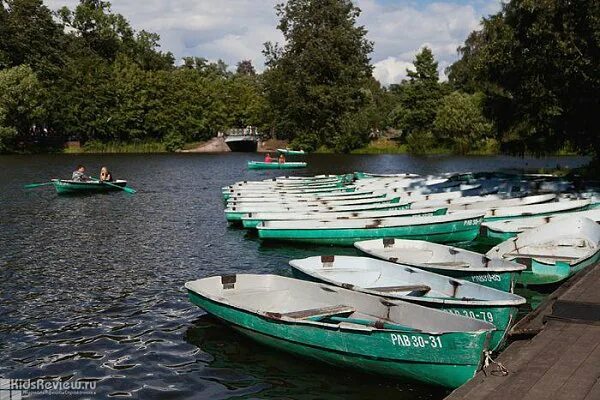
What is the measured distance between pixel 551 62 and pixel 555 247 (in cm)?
983

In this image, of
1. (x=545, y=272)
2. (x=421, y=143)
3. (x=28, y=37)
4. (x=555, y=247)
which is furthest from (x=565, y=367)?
(x=28, y=37)

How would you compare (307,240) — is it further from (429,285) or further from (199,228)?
(429,285)

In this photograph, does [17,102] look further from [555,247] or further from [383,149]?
[555,247]

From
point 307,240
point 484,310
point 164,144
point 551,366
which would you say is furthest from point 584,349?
point 164,144

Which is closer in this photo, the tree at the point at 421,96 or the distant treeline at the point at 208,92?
the distant treeline at the point at 208,92

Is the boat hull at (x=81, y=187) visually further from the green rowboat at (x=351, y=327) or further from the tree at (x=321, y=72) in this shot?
the tree at (x=321, y=72)

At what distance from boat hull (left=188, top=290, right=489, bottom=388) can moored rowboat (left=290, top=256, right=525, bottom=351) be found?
768 mm

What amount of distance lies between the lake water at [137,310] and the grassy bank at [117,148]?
61059 millimetres

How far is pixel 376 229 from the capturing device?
803 inches

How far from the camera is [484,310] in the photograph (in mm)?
10328

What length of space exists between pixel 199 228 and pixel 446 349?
58.5ft

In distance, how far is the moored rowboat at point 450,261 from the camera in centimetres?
1310

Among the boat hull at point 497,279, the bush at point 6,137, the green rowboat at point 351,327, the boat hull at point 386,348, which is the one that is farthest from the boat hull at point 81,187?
the bush at point 6,137

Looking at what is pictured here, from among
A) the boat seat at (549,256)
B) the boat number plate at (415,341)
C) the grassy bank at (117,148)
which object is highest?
the grassy bank at (117,148)
